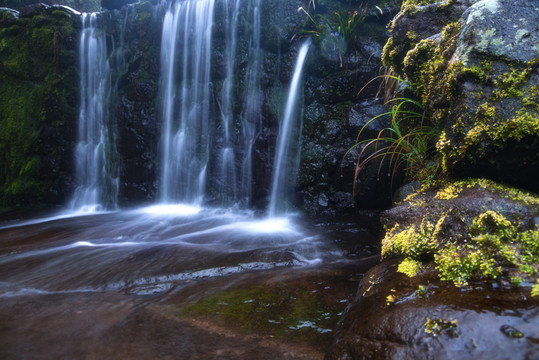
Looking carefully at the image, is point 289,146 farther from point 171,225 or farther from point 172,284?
point 172,284

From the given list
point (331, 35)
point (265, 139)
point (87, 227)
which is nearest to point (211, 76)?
point (265, 139)

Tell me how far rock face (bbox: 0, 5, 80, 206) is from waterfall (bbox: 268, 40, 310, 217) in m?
5.47

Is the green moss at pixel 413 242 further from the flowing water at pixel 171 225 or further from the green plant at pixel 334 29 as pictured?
the green plant at pixel 334 29

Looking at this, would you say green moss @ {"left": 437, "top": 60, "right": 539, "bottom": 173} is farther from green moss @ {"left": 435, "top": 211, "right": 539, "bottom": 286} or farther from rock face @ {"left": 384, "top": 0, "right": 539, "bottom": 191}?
green moss @ {"left": 435, "top": 211, "right": 539, "bottom": 286}

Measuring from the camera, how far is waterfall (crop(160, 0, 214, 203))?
691 cm

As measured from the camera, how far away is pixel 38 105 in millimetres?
8023

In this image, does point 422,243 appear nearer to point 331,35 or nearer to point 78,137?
point 331,35

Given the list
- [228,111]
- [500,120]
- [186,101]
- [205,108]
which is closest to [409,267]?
[500,120]

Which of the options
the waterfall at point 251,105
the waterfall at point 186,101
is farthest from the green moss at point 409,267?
the waterfall at point 186,101

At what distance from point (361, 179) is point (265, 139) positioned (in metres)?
2.05

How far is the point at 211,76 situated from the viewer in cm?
689

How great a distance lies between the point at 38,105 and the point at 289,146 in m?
6.70

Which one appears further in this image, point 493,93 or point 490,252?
point 493,93

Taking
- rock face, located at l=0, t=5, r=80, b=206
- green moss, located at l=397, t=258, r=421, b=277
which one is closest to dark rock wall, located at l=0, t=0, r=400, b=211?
rock face, located at l=0, t=5, r=80, b=206
